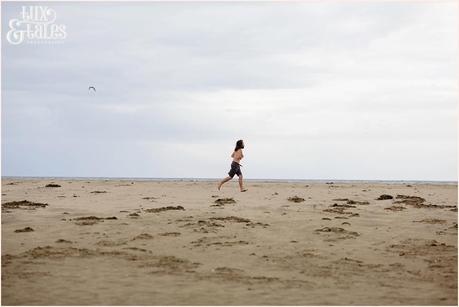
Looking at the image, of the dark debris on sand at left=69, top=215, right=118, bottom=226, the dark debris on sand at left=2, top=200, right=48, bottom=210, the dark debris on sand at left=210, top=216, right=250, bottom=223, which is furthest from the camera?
the dark debris on sand at left=2, top=200, right=48, bottom=210

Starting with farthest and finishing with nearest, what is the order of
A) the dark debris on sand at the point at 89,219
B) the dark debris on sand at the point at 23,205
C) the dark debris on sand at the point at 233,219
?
the dark debris on sand at the point at 23,205, the dark debris on sand at the point at 233,219, the dark debris on sand at the point at 89,219

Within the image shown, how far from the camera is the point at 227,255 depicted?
9.71 m

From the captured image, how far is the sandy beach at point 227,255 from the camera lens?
7230 mm

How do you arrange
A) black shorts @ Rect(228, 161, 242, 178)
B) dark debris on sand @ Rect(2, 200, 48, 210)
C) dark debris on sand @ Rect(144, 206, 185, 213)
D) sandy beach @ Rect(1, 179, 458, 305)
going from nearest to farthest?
sandy beach @ Rect(1, 179, 458, 305) → dark debris on sand @ Rect(144, 206, 185, 213) → dark debris on sand @ Rect(2, 200, 48, 210) → black shorts @ Rect(228, 161, 242, 178)

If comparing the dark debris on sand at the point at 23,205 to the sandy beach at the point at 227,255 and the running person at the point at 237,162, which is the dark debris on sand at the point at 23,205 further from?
the running person at the point at 237,162

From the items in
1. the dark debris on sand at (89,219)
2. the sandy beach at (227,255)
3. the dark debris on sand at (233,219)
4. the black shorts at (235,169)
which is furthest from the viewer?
the black shorts at (235,169)

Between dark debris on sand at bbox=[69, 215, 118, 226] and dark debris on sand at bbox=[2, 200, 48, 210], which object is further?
dark debris on sand at bbox=[2, 200, 48, 210]

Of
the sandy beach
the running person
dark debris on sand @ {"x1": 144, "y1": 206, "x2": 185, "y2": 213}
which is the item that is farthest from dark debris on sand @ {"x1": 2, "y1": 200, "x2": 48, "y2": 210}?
the running person

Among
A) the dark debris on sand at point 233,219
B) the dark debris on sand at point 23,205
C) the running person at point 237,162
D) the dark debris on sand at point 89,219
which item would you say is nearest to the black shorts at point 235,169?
the running person at point 237,162

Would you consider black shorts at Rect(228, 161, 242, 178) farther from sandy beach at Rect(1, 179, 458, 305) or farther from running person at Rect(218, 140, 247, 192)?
sandy beach at Rect(1, 179, 458, 305)

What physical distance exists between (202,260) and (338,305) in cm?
317

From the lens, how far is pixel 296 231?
1202cm

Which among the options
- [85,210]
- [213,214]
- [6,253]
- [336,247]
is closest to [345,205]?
[213,214]

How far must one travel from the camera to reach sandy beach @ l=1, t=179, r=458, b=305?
723 centimetres
